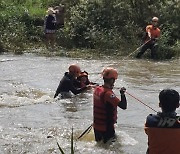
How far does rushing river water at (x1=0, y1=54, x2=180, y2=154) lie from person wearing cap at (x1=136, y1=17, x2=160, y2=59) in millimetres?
763

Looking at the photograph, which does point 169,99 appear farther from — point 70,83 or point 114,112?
point 70,83

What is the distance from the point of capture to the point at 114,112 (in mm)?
8445

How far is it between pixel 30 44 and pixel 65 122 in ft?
42.1

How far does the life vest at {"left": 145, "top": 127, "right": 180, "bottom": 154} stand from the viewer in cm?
596

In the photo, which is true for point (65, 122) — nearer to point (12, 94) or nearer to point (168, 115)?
point (12, 94)

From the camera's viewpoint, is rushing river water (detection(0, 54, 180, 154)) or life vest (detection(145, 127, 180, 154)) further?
rushing river water (detection(0, 54, 180, 154))

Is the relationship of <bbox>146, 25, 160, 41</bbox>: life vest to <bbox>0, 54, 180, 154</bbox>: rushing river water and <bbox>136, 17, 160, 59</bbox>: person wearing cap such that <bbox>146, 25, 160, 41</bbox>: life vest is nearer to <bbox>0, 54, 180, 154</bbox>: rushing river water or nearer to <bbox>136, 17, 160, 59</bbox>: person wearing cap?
<bbox>136, 17, 160, 59</bbox>: person wearing cap

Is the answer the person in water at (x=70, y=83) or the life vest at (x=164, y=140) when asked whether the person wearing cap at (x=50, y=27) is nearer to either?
the person in water at (x=70, y=83)

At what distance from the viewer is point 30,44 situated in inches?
912

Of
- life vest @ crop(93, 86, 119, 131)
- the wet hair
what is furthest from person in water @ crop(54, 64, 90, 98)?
the wet hair

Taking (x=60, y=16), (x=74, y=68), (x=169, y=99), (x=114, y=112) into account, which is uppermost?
(x=60, y=16)

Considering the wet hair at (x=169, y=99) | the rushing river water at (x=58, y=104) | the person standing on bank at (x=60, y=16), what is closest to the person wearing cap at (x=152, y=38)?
the rushing river water at (x=58, y=104)

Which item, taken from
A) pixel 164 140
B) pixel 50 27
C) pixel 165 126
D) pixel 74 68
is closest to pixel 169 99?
pixel 165 126

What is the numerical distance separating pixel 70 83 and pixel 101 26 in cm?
1122
